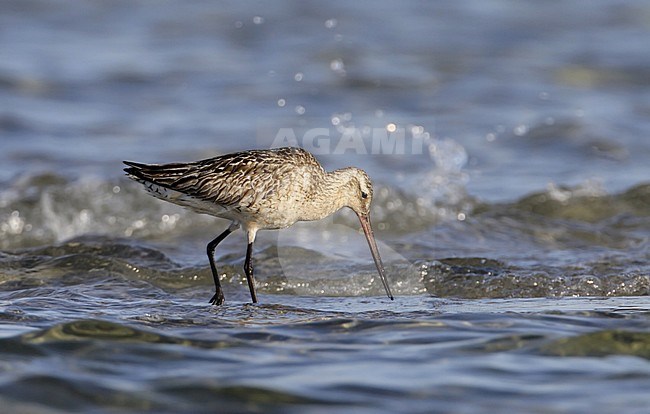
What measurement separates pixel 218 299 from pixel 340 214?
2.98 metres

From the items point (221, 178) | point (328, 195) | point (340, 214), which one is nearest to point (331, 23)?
point (340, 214)

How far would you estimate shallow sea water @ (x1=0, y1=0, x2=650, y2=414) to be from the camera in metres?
4.86

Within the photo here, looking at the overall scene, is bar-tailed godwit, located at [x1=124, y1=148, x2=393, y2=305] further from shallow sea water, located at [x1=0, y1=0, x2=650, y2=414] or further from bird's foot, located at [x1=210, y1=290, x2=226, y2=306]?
shallow sea water, located at [x1=0, y1=0, x2=650, y2=414]

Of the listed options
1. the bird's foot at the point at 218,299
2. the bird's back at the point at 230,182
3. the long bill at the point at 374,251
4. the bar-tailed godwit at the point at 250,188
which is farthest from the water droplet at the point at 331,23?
the bird's foot at the point at 218,299

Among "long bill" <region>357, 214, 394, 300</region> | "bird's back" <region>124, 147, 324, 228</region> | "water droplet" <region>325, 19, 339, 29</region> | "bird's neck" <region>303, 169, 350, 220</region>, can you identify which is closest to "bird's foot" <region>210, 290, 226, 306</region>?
"bird's back" <region>124, 147, 324, 228</region>

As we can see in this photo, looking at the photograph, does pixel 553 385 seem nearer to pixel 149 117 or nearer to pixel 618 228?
pixel 618 228

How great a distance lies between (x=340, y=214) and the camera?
9.80 m

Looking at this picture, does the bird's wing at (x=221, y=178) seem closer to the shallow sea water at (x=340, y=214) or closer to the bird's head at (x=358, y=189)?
the bird's head at (x=358, y=189)

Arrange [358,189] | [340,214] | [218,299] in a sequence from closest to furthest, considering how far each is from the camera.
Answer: [218,299] < [358,189] < [340,214]

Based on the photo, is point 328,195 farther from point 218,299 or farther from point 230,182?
point 218,299

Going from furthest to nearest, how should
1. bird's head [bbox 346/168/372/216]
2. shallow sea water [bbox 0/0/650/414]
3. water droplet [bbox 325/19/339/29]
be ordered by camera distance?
water droplet [bbox 325/19/339/29] → bird's head [bbox 346/168/372/216] → shallow sea water [bbox 0/0/650/414]

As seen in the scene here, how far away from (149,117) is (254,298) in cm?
606

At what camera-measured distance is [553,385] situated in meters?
4.72

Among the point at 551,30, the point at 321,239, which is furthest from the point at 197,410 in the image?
the point at 551,30
